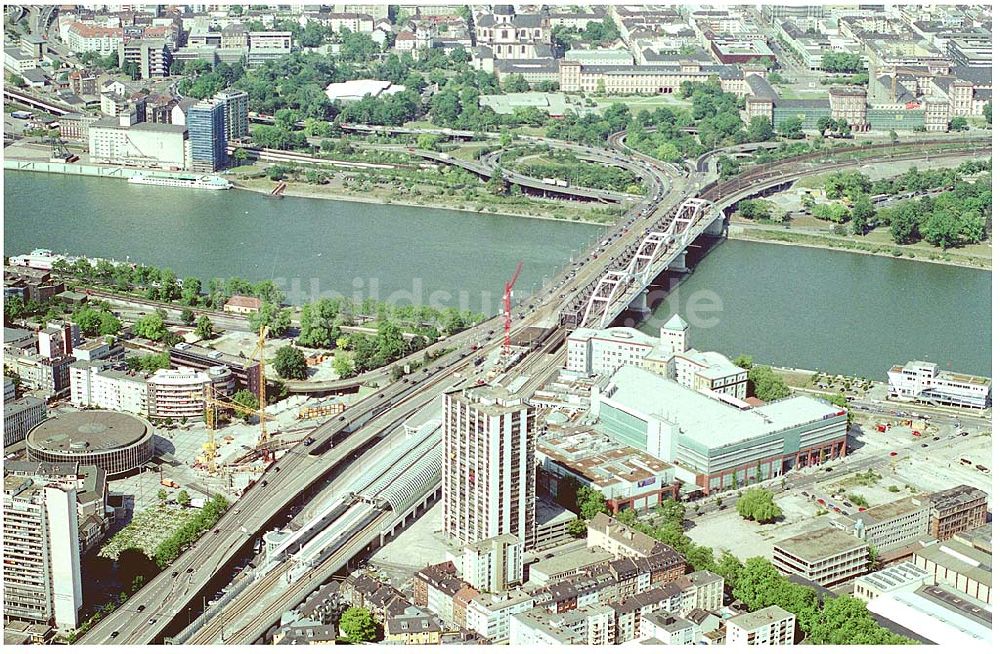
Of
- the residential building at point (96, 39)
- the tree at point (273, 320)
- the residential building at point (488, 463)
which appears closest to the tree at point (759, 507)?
the residential building at point (488, 463)

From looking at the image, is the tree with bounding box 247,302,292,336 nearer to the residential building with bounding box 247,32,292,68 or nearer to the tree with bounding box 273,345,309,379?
the tree with bounding box 273,345,309,379

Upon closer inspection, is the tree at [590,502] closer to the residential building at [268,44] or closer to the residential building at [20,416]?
the residential building at [20,416]

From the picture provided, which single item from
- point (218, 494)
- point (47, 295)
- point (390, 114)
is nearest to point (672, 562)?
point (218, 494)

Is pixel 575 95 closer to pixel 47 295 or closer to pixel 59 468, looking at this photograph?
pixel 47 295

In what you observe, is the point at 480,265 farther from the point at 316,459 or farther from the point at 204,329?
the point at 316,459

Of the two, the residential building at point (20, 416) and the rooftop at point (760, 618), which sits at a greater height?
the residential building at point (20, 416)

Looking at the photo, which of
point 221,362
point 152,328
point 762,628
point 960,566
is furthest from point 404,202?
point 762,628
